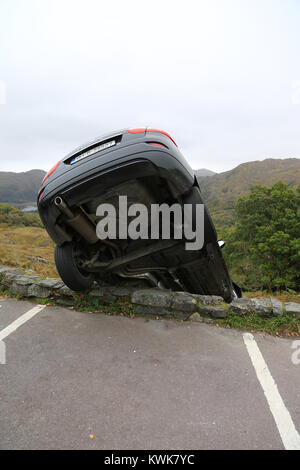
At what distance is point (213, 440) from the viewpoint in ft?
5.57

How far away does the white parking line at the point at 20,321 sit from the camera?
287 cm

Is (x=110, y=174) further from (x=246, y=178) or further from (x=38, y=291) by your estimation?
(x=246, y=178)

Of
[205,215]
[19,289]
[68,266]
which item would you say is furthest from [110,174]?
[19,289]

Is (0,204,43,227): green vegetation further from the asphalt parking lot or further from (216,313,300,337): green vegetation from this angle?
(216,313,300,337): green vegetation

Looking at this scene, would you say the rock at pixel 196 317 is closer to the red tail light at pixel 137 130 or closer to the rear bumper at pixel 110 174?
the rear bumper at pixel 110 174

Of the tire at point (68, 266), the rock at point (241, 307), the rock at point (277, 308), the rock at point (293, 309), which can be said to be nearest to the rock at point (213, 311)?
the rock at point (241, 307)

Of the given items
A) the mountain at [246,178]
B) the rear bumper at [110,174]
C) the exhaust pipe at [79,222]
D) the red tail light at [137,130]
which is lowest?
the exhaust pipe at [79,222]

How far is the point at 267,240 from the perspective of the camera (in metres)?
19.8

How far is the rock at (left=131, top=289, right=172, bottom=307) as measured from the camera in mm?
3346

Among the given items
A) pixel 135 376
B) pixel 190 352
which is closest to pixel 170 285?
pixel 190 352

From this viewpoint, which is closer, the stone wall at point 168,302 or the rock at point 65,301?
the stone wall at point 168,302

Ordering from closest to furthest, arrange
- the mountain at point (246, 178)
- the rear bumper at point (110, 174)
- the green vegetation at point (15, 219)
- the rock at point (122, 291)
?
the rear bumper at point (110, 174), the rock at point (122, 291), the green vegetation at point (15, 219), the mountain at point (246, 178)

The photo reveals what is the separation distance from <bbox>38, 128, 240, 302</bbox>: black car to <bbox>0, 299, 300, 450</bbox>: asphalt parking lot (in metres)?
0.78
